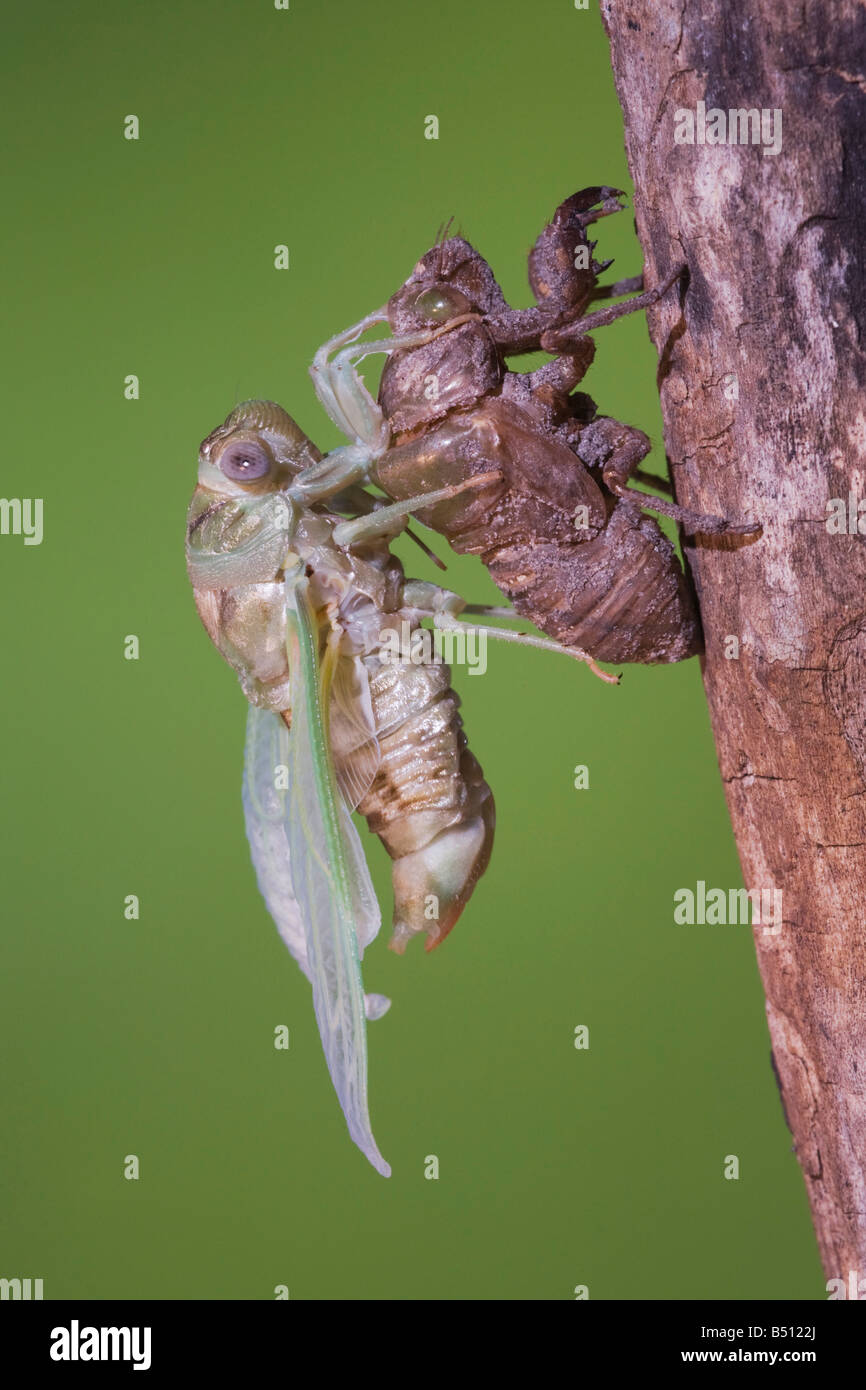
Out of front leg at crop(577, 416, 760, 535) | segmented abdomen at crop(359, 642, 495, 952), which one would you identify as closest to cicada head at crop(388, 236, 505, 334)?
front leg at crop(577, 416, 760, 535)

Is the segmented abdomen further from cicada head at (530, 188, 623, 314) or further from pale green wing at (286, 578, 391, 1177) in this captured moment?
cicada head at (530, 188, 623, 314)

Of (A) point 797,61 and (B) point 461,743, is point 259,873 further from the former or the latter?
(A) point 797,61

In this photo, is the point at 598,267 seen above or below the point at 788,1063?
above

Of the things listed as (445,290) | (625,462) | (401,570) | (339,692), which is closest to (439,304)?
(445,290)

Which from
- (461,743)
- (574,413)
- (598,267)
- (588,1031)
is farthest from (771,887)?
(588,1031)

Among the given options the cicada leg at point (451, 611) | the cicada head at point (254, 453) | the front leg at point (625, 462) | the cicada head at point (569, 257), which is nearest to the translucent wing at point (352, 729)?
the cicada leg at point (451, 611)

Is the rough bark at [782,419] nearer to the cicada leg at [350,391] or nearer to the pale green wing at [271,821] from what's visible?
the cicada leg at [350,391]
